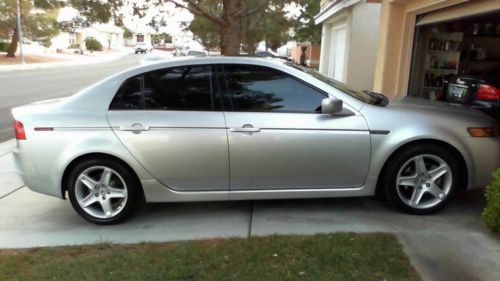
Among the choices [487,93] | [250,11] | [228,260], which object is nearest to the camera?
[228,260]

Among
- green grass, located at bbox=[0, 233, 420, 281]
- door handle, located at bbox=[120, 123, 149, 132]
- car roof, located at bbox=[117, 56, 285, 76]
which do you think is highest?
car roof, located at bbox=[117, 56, 285, 76]

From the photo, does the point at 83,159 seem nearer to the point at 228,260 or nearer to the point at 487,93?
the point at 228,260

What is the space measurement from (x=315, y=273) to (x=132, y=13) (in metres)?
9.65

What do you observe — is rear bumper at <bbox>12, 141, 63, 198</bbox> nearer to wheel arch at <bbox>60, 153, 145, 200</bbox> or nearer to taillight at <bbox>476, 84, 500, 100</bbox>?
wheel arch at <bbox>60, 153, 145, 200</bbox>

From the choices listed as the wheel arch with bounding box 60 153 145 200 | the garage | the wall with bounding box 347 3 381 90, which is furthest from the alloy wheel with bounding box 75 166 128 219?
the wall with bounding box 347 3 381 90

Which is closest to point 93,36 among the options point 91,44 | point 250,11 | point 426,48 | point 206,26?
point 91,44

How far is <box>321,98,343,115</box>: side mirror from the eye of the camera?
4.25m

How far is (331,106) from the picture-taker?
425 cm

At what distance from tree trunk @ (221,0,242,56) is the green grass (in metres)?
7.05

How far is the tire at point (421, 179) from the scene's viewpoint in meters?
4.46

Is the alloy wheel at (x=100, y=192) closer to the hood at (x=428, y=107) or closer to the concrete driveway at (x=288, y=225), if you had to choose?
the concrete driveway at (x=288, y=225)

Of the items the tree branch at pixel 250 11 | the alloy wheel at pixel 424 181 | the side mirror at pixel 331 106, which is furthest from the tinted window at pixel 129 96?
the tree branch at pixel 250 11

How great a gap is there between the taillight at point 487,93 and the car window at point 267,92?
3.76 metres

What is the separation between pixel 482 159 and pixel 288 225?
6.56ft
